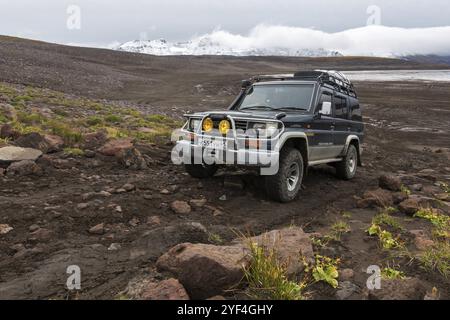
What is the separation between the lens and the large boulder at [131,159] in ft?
26.8

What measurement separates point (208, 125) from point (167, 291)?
3.90 meters

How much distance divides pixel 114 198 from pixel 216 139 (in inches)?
69.8

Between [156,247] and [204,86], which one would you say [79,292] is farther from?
[204,86]

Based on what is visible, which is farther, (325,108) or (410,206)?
(325,108)

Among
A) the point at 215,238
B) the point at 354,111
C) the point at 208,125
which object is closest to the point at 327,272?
the point at 215,238

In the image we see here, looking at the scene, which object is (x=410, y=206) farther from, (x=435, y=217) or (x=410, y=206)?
(x=435, y=217)

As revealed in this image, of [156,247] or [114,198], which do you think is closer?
[156,247]

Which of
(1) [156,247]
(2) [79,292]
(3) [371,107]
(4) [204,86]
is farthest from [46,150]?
(4) [204,86]

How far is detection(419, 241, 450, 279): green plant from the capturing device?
4.28 metres

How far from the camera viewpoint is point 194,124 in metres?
7.29

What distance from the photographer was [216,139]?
6688 mm

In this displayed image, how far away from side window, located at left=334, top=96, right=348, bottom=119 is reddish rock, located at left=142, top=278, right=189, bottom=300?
6381 mm

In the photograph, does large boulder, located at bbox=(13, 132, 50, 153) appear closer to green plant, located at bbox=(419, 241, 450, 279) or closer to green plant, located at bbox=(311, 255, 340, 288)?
green plant, located at bbox=(311, 255, 340, 288)

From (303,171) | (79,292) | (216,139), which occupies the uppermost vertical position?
(216,139)
